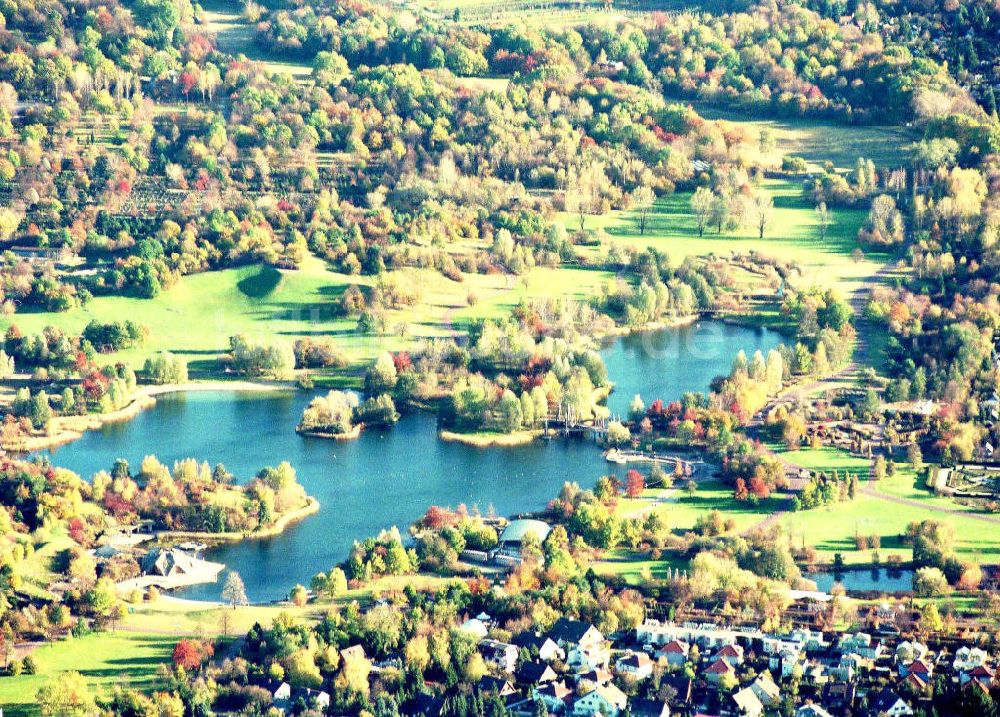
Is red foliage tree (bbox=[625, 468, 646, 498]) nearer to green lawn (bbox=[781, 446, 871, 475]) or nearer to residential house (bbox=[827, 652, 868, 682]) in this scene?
green lawn (bbox=[781, 446, 871, 475])

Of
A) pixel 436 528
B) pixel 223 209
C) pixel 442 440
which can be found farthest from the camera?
pixel 223 209

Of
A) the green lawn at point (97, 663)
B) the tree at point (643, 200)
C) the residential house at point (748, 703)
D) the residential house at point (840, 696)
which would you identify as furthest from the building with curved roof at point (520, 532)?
the tree at point (643, 200)

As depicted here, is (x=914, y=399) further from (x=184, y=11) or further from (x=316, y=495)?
(x=184, y=11)

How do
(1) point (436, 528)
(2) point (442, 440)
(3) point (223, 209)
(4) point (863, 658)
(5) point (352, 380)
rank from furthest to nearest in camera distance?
(3) point (223, 209) < (5) point (352, 380) < (2) point (442, 440) < (1) point (436, 528) < (4) point (863, 658)

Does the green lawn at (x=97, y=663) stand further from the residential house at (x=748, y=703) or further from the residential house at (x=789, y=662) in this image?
the residential house at (x=789, y=662)

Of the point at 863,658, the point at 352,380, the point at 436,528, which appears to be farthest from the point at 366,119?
the point at 863,658

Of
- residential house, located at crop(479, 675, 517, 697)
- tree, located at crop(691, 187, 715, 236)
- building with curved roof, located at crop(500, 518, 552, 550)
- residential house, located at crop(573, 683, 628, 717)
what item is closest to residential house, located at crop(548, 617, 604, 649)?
residential house, located at crop(479, 675, 517, 697)

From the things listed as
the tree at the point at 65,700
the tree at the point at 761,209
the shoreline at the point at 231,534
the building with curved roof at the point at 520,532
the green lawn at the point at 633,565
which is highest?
the tree at the point at 761,209
